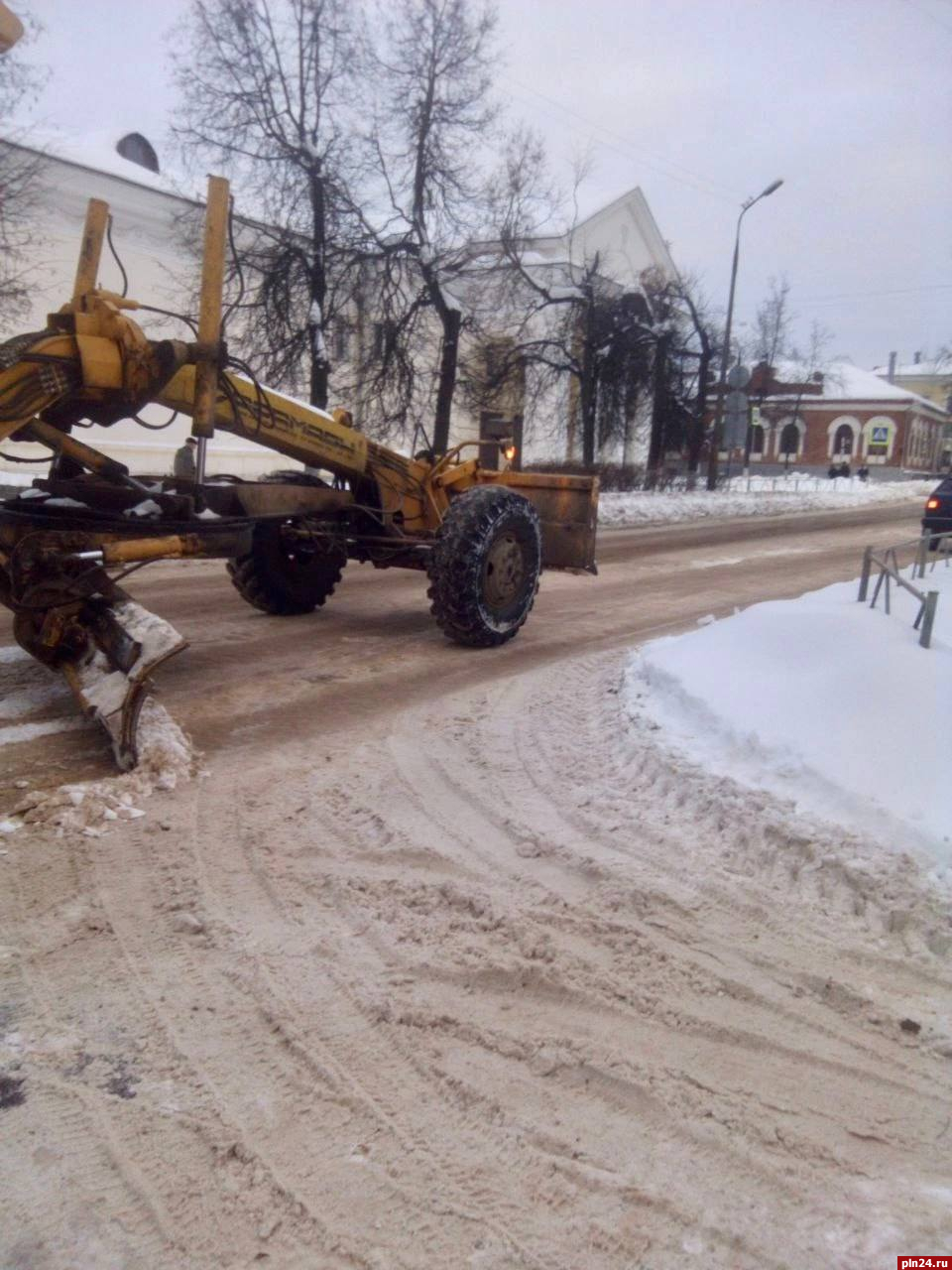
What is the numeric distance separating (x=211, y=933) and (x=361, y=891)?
599 millimetres

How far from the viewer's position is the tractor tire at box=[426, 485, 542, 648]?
7777mm

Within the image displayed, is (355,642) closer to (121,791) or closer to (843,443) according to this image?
(121,791)

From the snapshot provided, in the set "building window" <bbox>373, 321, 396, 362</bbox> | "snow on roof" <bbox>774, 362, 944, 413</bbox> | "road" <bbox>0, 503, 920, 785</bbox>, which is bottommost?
"road" <bbox>0, 503, 920, 785</bbox>

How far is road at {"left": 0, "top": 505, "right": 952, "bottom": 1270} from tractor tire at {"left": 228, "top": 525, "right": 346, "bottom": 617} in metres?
3.42

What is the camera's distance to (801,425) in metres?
68.3

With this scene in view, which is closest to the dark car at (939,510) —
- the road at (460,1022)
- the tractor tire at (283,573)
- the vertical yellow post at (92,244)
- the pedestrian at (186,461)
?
the tractor tire at (283,573)

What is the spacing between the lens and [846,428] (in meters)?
67.9

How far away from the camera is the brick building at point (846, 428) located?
66312 millimetres

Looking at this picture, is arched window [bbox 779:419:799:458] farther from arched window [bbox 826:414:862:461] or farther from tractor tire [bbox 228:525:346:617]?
tractor tire [bbox 228:525:346:617]

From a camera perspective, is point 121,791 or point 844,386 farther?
point 844,386

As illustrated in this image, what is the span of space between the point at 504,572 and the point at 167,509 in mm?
2910

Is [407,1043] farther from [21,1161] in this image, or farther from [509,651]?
[509,651]

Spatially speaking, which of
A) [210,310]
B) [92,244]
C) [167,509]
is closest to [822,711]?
[167,509]

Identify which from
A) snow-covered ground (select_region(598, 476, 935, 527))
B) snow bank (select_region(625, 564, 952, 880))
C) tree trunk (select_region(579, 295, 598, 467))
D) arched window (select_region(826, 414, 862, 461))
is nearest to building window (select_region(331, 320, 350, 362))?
snow-covered ground (select_region(598, 476, 935, 527))
